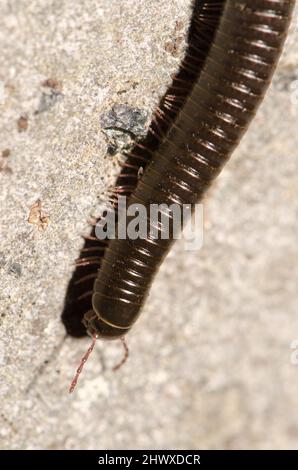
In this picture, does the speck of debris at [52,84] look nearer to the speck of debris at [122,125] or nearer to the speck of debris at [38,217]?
the speck of debris at [122,125]

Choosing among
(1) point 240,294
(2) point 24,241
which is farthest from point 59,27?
(1) point 240,294

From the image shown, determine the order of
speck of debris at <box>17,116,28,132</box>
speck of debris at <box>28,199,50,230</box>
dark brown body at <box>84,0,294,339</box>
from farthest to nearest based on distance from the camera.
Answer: speck of debris at <box>28,199,50,230</box>, speck of debris at <box>17,116,28,132</box>, dark brown body at <box>84,0,294,339</box>

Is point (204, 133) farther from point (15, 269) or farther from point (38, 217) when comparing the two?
point (15, 269)

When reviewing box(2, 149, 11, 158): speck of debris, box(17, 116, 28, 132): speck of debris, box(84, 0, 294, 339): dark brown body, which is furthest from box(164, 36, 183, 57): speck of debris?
box(2, 149, 11, 158): speck of debris

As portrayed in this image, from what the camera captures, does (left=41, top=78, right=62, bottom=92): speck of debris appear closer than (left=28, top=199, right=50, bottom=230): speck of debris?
Yes

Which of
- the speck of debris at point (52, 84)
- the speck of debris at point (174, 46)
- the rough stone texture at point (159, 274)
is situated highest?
the speck of debris at point (174, 46)

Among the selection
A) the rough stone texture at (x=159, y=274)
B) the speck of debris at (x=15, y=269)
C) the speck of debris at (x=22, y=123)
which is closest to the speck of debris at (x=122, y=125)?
the rough stone texture at (x=159, y=274)

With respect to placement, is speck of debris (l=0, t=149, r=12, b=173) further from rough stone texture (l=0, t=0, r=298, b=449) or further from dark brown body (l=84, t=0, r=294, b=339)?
dark brown body (l=84, t=0, r=294, b=339)
